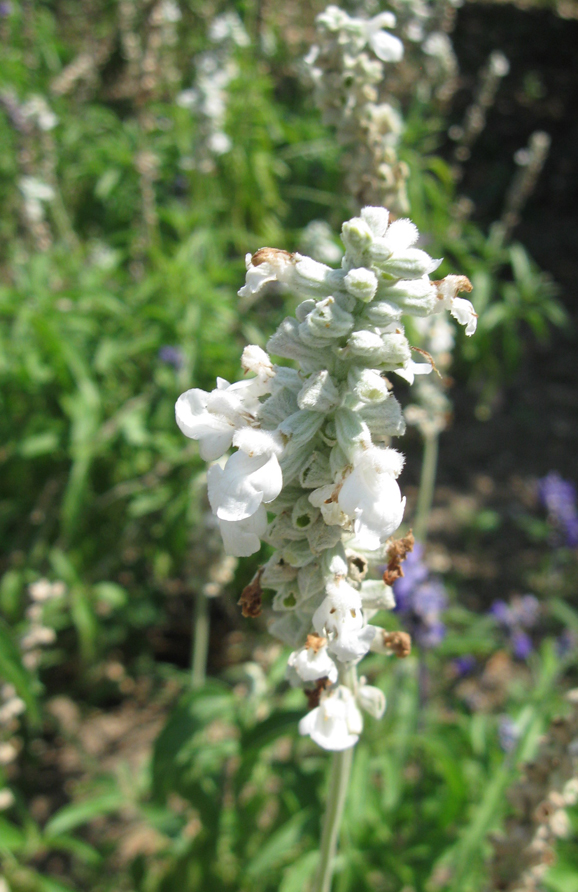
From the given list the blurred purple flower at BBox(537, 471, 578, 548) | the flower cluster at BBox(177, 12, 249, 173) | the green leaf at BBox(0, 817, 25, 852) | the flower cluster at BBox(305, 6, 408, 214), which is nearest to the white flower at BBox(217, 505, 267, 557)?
the flower cluster at BBox(305, 6, 408, 214)

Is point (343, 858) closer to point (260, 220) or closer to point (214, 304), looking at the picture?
point (214, 304)

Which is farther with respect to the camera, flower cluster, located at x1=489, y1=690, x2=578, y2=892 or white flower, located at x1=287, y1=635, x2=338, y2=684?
flower cluster, located at x1=489, y1=690, x2=578, y2=892

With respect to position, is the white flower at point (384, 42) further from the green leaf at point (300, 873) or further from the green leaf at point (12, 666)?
the green leaf at point (300, 873)

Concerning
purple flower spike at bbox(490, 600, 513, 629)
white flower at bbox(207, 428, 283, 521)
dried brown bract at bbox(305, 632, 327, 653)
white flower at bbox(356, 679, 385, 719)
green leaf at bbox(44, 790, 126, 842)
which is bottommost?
green leaf at bbox(44, 790, 126, 842)

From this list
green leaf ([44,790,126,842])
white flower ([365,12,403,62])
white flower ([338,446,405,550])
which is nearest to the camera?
white flower ([338,446,405,550])

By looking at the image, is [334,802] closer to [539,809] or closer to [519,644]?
[539,809]

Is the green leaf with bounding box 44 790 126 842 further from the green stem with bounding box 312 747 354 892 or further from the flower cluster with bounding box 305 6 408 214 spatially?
the flower cluster with bounding box 305 6 408 214

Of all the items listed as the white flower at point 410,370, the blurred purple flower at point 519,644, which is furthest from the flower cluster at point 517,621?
the white flower at point 410,370
